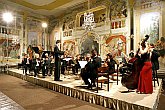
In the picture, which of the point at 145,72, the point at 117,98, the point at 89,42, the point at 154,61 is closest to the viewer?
the point at 117,98

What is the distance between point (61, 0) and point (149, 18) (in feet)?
19.8

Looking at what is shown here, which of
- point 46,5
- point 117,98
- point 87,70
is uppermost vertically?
point 46,5

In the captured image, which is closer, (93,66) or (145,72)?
(145,72)

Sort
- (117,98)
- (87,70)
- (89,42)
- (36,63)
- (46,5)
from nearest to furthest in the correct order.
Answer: (117,98), (87,70), (36,63), (89,42), (46,5)

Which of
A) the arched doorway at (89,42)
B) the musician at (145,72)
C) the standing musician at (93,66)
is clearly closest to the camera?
the musician at (145,72)

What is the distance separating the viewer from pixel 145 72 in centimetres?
381

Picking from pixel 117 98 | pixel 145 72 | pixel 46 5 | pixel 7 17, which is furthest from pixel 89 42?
pixel 117 98

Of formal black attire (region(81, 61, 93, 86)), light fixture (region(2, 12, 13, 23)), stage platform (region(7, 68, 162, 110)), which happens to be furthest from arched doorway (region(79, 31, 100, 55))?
light fixture (region(2, 12, 13, 23))

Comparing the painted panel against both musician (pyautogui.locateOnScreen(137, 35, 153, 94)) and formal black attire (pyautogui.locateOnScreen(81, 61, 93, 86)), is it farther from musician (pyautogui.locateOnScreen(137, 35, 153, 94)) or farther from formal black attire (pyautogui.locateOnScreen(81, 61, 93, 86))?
Result: formal black attire (pyautogui.locateOnScreen(81, 61, 93, 86))

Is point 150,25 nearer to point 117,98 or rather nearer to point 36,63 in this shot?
point 117,98

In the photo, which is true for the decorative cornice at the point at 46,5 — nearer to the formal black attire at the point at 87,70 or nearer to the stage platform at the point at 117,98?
the formal black attire at the point at 87,70

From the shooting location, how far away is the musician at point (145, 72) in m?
3.81

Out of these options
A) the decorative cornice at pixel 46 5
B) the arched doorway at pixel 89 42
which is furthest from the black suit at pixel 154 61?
the decorative cornice at pixel 46 5

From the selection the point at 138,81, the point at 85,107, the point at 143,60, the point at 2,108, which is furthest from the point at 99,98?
the point at 2,108
